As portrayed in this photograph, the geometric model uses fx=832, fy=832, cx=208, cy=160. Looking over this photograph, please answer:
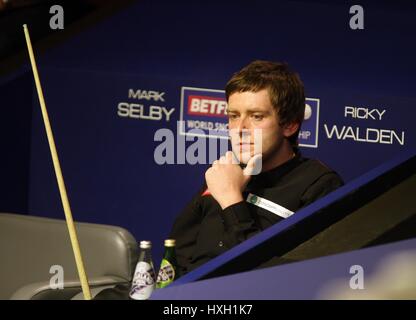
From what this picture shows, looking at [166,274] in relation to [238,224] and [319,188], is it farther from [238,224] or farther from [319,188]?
[319,188]

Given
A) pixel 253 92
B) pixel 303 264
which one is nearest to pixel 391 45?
pixel 253 92

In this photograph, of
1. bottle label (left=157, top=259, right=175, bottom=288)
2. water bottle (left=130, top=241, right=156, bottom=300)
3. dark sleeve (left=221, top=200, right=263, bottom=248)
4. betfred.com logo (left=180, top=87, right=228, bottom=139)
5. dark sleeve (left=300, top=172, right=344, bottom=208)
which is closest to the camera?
water bottle (left=130, top=241, right=156, bottom=300)

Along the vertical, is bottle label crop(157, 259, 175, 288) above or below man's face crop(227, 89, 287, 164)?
below

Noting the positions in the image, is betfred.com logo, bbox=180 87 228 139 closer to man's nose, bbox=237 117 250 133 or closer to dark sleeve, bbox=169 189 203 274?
dark sleeve, bbox=169 189 203 274

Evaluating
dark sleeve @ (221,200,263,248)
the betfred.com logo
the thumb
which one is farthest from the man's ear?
the betfred.com logo

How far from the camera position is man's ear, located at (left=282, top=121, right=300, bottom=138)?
2292 millimetres

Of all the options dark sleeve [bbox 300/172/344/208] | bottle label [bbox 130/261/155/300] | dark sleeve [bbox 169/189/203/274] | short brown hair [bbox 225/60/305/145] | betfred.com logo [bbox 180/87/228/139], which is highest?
betfred.com logo [bbox 180/87/228/139]

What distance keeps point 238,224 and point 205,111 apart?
72.0 inches

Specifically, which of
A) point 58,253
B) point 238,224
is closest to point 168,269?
point 238,224

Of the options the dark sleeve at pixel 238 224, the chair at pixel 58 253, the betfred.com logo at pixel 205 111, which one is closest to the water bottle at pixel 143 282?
the dark sleeve at pixel 238 224

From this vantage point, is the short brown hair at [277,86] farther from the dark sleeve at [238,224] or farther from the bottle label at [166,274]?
the bottle label at [166,274]

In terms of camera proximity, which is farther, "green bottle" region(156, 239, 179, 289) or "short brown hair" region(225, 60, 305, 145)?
"short brown hair" region(225, 60, 305, 145)
